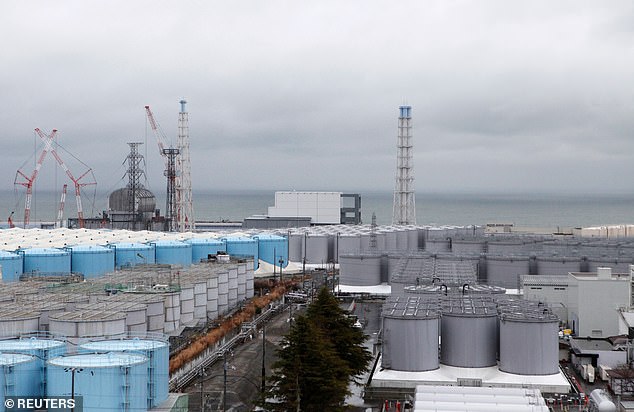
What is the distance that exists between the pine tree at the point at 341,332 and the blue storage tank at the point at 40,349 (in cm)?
568

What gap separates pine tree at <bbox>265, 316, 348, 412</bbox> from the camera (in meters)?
15.1

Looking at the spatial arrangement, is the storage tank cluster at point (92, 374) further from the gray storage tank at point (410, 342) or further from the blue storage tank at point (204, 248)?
the blue storage tank at point (204, 248)

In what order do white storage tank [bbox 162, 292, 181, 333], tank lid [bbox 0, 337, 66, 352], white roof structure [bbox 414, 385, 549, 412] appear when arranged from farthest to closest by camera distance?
white storage tank [bbox 162, 292, 181, 333], white roof structure [bbox 414, 385, 549, 412], tank lid [bbox 0, 337, 66, 352]

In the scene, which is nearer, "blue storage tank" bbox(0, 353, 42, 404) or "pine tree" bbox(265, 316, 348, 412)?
"blue storage tank" bbox(0, 353, 42, 404)

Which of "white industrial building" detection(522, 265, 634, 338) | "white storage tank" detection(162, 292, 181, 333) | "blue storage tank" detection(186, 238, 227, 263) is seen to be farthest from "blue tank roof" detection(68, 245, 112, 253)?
"white industrial building" detection(522, 265, 634, 338)

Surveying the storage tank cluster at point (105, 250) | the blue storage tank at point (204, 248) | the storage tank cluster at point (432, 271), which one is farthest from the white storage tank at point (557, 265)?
the blue storage tank at point (204, 248)

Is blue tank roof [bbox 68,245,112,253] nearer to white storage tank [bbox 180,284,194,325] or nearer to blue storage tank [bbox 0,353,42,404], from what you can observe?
white storage tank [bbox 180,284,194,325]

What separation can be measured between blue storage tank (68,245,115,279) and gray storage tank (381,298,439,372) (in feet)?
55.4

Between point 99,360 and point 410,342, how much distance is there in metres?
8.16

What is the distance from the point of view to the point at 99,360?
13930 millimetres

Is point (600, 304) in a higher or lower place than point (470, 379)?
higher

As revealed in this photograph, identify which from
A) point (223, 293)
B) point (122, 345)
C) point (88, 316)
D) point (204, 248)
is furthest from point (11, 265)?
point (122, 345)

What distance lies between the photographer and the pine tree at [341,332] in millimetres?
18719

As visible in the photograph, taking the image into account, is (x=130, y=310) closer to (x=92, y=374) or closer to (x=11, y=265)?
(x=92, y=374)
